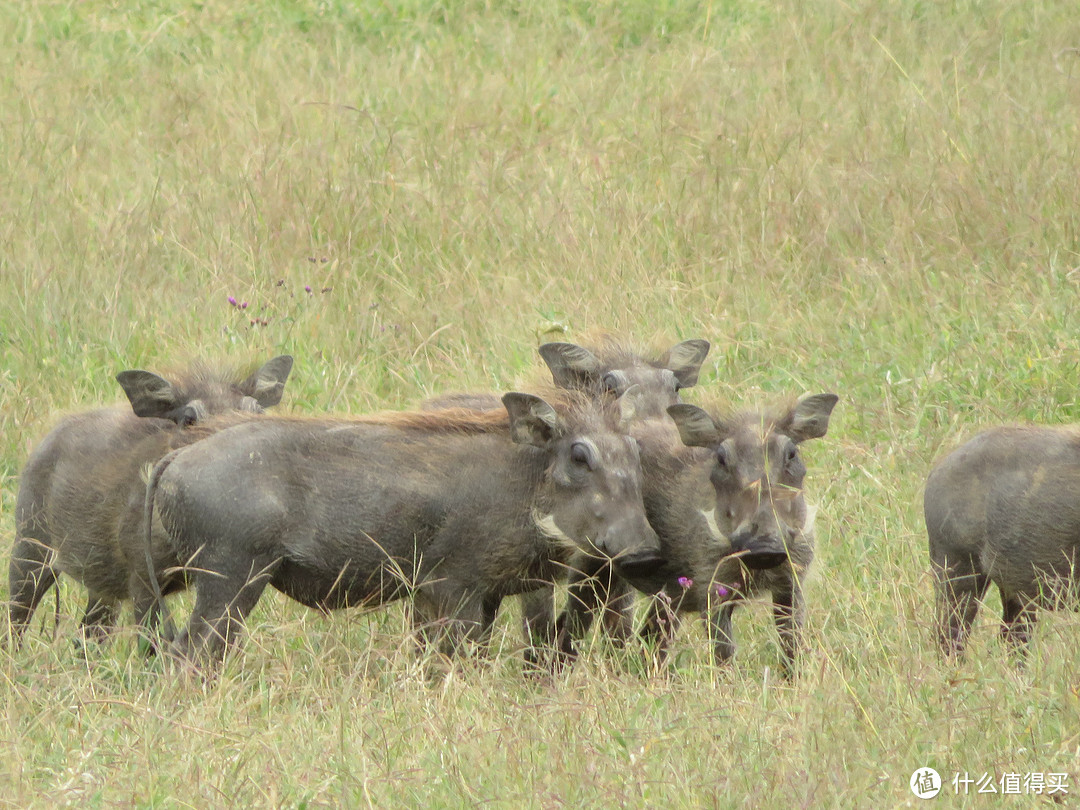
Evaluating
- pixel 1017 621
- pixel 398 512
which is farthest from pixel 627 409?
pixel 1017 621

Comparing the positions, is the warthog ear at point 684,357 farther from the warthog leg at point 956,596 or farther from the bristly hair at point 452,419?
the warthog leg at point 956,596

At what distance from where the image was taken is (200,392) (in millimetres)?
5117

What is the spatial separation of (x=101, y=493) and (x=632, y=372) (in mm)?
1810

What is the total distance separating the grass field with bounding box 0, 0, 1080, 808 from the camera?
3.56 meters

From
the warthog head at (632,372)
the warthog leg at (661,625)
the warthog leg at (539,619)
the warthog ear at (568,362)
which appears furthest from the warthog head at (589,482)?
the warthog ear at (568,362)

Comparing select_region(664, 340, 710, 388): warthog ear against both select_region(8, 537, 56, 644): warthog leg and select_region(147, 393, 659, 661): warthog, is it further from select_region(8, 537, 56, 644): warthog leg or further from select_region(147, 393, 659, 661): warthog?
select_region(8, 537, 56, 644): warthog leg

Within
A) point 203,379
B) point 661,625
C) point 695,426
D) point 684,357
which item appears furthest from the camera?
point 684,357

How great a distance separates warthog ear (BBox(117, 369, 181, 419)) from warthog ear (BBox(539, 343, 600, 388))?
1.27m

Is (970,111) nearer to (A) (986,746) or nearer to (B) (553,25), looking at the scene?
(B) (553,25)

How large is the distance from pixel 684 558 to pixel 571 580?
345 millimetres

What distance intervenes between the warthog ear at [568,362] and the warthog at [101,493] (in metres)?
1.02

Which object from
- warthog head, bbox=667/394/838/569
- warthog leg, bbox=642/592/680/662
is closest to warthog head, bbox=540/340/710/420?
warthog head, bbox=667/394/838/569

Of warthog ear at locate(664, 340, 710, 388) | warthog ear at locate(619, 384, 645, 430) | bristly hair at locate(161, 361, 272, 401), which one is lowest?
warthog ear at locate(664, 340, 710, 388)

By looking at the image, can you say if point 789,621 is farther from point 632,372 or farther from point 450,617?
point 632,372
